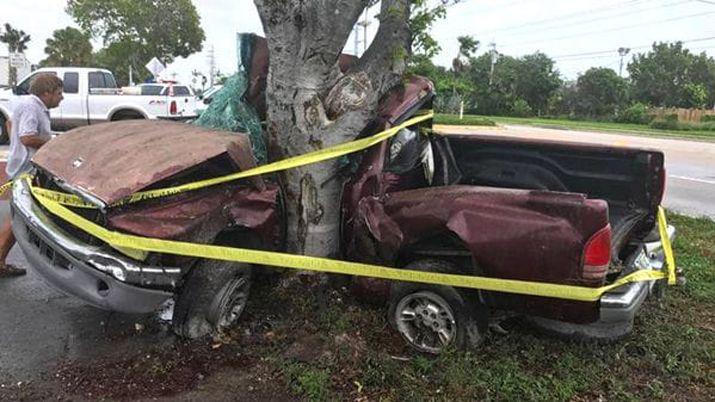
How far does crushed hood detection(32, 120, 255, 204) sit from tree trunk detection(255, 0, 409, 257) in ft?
1.25

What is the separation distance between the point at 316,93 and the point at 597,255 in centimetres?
210

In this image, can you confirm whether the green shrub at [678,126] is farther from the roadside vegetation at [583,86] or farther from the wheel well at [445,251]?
the wheel well at [445,251]

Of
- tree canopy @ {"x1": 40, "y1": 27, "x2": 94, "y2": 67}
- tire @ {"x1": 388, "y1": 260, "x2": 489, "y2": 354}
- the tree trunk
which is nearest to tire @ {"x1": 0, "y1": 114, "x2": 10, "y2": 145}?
the tree trunk

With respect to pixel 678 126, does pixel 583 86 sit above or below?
above

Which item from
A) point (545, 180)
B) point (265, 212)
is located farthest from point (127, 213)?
point (545, 180)

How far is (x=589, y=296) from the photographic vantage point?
10.7 ft

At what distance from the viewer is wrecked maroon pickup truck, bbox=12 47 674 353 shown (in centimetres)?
329

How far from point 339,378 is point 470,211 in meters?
1.19

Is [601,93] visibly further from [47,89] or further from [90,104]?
[47,89]

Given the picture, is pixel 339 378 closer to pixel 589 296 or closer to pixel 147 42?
pixel 589 296

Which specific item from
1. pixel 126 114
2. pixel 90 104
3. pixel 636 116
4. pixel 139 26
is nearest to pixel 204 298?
pixel 126 114

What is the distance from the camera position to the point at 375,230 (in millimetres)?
3842

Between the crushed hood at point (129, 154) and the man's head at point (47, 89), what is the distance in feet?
2.91

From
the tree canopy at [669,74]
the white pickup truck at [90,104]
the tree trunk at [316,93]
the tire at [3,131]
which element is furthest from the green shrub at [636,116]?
the tree trunk at [316,93]
